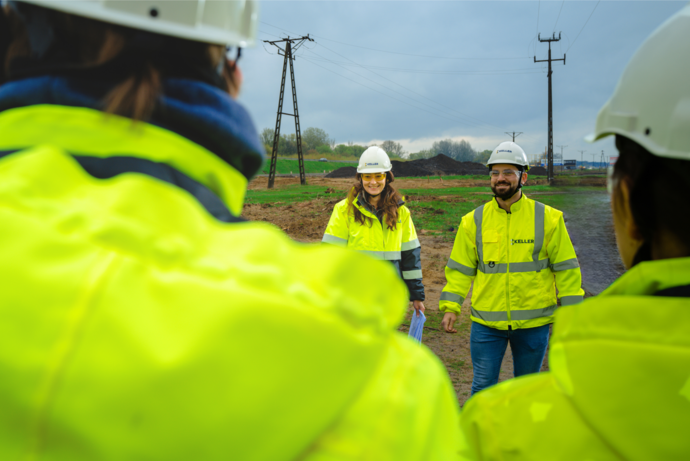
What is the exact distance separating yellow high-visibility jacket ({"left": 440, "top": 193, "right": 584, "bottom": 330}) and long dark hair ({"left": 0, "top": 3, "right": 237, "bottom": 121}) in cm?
369

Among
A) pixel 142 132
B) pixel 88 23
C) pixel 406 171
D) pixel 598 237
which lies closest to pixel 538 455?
pixel 142 132

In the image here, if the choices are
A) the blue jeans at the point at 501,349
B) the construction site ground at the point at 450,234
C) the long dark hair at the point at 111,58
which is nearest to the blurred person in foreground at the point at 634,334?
the long dark hair at the point at 111,58

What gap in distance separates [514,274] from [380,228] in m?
1.57

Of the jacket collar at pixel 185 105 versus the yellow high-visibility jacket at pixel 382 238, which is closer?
the jacket collar at pixel 185 105

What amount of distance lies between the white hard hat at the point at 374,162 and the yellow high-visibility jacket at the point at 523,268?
1.60 m

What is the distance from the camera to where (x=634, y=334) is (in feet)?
2.90

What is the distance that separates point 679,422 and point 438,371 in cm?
53

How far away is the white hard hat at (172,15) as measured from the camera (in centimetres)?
66

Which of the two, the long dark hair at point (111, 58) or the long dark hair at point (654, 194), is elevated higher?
the long dark hair at point (111, 58)

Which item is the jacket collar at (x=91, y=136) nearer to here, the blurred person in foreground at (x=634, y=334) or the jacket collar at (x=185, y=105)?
the jacket collar at (x=185, y=105)

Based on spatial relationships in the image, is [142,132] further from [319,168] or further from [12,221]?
[319,168]

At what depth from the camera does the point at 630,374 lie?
34.5 inches

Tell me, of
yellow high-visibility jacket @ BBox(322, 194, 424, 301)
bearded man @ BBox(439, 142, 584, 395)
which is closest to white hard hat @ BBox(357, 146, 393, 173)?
yellow high-visibility jacket @ BBox(322, 194, 424, 301)

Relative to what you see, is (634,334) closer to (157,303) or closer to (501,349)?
(157,303)
